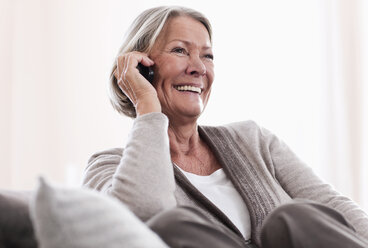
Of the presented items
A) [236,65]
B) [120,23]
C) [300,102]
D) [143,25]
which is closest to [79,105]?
[120,23]

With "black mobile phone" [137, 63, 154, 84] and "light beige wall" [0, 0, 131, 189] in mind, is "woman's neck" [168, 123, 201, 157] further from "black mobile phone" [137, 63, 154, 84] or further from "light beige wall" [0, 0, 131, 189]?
"light beige wall" [0, 0, 131, 189]

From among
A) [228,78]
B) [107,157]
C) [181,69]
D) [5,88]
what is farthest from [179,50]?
[5,88]

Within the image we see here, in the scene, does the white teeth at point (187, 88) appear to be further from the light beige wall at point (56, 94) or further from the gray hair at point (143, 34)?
the light beige wall at point (56, 94)

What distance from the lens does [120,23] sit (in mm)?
3139

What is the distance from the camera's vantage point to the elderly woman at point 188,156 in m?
1.19

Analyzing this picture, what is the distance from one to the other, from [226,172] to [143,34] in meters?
0.52

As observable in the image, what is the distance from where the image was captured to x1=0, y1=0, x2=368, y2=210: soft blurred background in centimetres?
303

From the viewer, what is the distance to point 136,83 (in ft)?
4.96

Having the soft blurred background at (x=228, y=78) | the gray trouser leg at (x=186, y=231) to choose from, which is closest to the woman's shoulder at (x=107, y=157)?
the gray trouser leg at (x=186, y=231)

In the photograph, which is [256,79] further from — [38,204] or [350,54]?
[38,204]

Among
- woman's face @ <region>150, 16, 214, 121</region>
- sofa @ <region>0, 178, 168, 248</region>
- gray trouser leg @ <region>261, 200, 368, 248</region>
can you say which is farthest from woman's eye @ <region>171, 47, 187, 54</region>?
sofa @ <region>0, 178, 168, 248</region>

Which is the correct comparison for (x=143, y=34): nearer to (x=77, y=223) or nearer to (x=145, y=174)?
(x=145, y=174)

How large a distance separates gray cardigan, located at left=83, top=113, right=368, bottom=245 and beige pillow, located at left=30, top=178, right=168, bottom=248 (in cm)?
48

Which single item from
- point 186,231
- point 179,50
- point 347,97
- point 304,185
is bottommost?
point 347,97
